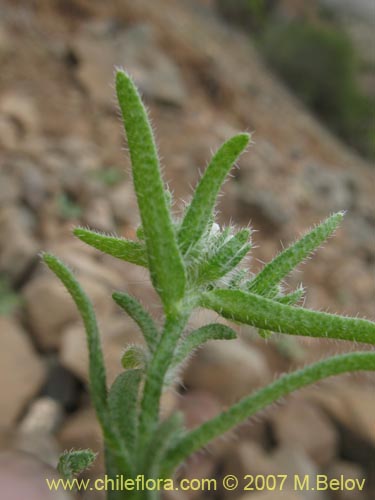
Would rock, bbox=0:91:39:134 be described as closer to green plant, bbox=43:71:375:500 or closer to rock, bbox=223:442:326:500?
rock, bbox=223:442:326:500

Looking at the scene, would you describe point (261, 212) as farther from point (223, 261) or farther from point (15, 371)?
point (223, 261)

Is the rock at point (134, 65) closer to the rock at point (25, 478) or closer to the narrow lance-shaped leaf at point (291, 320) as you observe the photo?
the narrow lance-shaped leaf at point (291, 320)

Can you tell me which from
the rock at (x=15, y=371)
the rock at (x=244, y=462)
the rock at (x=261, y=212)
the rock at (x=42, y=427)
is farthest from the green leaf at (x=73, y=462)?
the rock at (x=261, y=212)

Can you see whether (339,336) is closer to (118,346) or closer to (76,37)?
(118,346)

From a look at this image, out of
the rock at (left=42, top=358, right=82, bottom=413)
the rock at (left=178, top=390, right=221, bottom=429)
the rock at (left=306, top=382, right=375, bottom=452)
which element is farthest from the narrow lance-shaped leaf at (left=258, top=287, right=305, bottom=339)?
the rock at (left=306, top=382, right=375, bottom=452)

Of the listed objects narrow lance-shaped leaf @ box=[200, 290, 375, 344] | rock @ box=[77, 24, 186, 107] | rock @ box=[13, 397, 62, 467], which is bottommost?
rock @ box=[13, 397, 62, 467]
